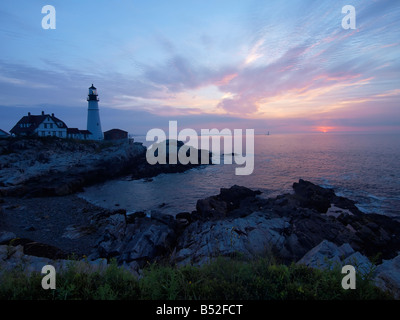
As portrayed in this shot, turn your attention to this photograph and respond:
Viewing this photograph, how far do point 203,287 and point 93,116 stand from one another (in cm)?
6617

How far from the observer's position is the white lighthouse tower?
56.0 metres

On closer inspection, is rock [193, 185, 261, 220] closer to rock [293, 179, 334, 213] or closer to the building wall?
rock [293, 179, 334, 213]

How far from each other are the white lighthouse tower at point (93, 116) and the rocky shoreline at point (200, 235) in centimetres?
3961

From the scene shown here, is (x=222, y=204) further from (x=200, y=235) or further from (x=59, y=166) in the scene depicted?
(x=59, y=166)

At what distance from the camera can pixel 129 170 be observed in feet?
150

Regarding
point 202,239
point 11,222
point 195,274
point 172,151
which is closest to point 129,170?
point 172,151

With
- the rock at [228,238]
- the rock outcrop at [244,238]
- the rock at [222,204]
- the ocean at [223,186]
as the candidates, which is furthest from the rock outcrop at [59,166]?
the rock at [228,238]

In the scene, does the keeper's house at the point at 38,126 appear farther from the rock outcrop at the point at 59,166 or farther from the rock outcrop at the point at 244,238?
the rock outcrop at the point at 244,238

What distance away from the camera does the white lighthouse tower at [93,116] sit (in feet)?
184

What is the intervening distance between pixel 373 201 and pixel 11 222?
127 ft

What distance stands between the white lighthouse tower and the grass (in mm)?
62921

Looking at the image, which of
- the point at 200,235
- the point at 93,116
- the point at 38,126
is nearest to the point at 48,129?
the point at 38,126

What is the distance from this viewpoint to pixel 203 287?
11.6 ft
